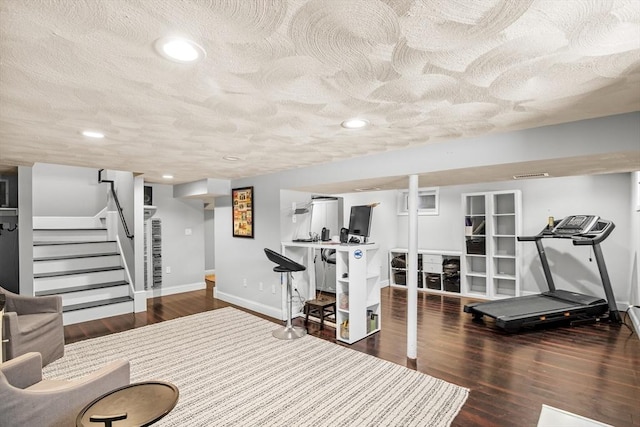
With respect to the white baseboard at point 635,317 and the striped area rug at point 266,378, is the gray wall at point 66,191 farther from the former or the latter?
the white baseboard at point 635,317

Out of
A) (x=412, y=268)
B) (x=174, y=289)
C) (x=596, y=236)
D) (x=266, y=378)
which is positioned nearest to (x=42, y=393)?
(x=266, y=378)

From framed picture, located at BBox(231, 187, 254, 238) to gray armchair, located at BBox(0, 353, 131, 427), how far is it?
3221 mm

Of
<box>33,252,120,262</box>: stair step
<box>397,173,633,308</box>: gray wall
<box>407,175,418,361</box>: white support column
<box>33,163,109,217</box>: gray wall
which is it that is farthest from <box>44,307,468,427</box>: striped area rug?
<box>397,173,633,308</box>: gray wall

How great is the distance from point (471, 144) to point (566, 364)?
7.80 ft

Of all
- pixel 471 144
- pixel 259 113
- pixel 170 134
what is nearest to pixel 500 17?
pixel 259 113

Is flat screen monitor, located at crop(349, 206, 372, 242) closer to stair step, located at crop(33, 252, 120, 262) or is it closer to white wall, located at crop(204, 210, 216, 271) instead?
stair step, located at crop(33, 252, 120, 262)

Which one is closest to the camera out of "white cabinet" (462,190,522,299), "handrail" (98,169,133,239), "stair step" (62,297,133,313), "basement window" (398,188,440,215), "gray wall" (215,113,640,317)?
"gray wall" (215,113,640,317)

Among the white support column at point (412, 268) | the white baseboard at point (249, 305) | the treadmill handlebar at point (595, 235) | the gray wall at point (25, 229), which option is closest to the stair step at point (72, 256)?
the gray wall at point (25, 229)

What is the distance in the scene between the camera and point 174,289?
6285mm

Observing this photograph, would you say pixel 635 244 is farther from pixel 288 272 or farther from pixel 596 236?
pixel 288 272

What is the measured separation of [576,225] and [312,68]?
4.95 metres

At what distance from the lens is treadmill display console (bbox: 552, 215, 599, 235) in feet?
14.7

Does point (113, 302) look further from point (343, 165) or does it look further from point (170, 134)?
point (343, 165)

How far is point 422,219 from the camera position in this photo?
6812mm
